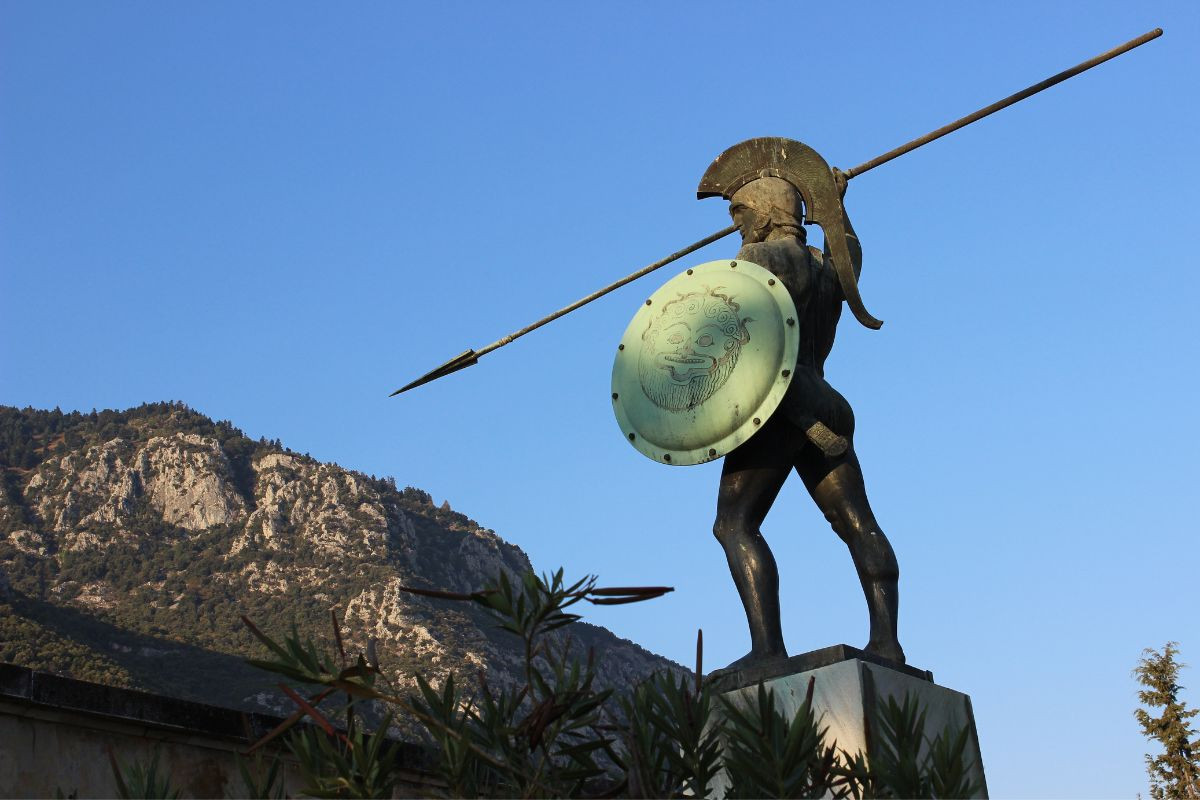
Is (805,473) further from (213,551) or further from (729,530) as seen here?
(213,551)

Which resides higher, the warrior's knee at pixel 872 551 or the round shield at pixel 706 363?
the round shield at pixel 706 363

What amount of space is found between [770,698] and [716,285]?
317 cm

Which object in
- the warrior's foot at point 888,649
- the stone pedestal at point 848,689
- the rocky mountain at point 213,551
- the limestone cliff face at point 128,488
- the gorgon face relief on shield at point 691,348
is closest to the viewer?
the stone pedestal at point 848,689

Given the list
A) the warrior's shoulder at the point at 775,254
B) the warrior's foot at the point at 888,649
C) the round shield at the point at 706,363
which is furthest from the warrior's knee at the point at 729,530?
the warrior's shoulder at the point at 775,254

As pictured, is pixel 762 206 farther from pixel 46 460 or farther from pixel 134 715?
pixel 46 460

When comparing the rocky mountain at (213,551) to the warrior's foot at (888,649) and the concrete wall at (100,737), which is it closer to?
the concrete wall at (100,737)

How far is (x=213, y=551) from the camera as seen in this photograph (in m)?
95.6

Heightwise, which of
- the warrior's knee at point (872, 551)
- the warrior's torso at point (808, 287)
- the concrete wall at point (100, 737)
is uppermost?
the warrior's torso at point (808, 287)

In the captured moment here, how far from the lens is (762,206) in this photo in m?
6.80

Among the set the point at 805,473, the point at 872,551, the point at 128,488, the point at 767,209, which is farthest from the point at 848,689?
the point at 128,488

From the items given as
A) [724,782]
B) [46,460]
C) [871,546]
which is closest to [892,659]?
[871,546]

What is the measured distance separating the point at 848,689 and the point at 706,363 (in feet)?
4.63

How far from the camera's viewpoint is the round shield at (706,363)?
5.98m

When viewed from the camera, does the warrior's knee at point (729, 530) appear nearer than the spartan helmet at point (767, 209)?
Yes
